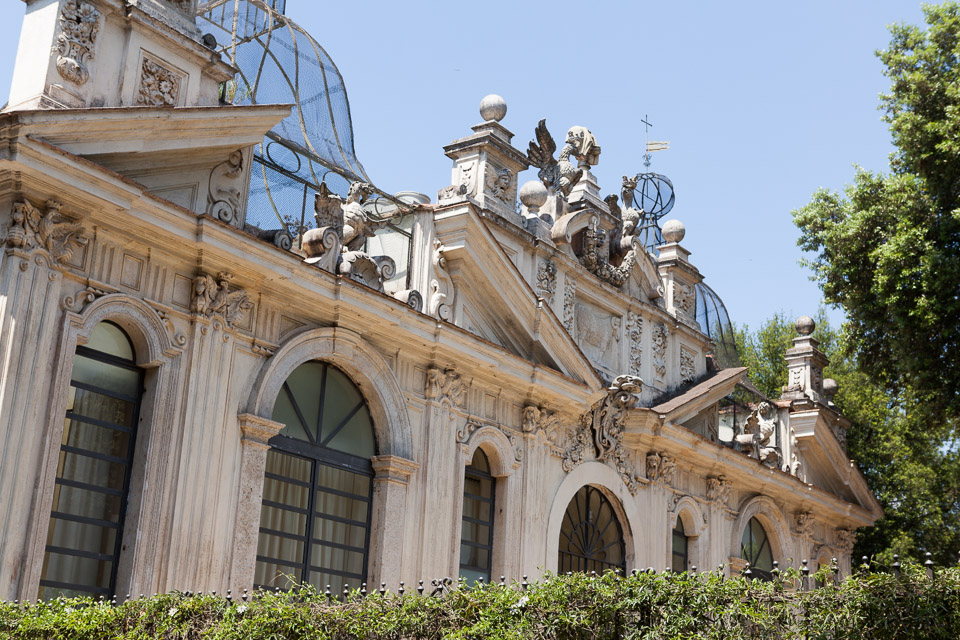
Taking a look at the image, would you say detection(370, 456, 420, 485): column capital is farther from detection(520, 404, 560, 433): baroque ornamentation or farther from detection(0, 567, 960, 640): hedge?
detection(0, 567, 960, 640): hedge

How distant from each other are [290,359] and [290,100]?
14.6 ft

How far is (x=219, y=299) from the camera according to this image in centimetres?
1309

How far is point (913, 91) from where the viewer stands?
15.7 m

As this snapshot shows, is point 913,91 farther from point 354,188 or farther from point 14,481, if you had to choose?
point 14,481

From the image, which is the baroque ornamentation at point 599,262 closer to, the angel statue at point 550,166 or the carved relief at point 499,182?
the angel statue at point 550,166

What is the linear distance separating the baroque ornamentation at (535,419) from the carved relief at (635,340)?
3.21 meters

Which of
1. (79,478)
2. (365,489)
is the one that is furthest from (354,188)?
(79,478)

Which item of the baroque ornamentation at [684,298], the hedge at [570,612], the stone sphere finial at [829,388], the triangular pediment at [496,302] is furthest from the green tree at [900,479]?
the hedge at [570,612]

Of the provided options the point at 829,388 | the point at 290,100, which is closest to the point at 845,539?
the point at 829,388

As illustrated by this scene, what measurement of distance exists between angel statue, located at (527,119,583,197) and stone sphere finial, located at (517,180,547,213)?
2.08 feet

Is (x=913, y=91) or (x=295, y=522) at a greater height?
(x=913, y=91)

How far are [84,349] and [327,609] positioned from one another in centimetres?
402

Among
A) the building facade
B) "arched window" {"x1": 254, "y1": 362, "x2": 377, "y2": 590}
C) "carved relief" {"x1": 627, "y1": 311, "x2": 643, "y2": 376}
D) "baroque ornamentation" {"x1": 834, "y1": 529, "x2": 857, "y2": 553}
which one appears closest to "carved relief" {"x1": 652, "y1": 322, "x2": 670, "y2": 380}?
the building facade

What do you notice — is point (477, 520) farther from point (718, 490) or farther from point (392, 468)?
point (718, 490)
